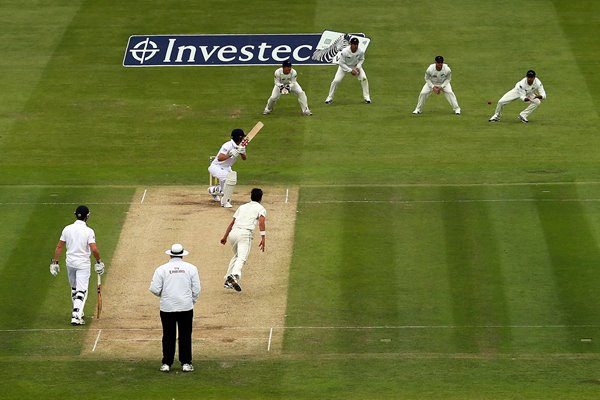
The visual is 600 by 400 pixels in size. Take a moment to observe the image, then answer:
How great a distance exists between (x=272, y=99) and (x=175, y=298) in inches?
667

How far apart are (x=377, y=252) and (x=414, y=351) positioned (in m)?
4.93

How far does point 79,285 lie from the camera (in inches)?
1096

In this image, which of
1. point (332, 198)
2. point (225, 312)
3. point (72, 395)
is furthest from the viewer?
point (332, 198)

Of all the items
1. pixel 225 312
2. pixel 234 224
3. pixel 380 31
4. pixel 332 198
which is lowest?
pixel 225 312

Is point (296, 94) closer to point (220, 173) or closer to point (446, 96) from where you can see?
point (446, 96)

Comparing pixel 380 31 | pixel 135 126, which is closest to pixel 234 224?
pixel 135 126

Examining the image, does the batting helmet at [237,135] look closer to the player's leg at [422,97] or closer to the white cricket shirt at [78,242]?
the white cricket shirt at [78,242]

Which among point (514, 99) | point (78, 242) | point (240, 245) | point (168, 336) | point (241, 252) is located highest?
point (514, 99)

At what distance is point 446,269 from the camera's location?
30672mm

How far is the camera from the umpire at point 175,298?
25484 mm

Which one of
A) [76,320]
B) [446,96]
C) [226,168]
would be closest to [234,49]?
[446,96]

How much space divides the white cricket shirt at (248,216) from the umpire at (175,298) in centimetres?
372

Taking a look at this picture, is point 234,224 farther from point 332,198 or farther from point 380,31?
point 380,31

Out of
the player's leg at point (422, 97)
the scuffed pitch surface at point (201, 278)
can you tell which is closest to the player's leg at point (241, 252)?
the scuffed pitch surface at point (201, 278)
